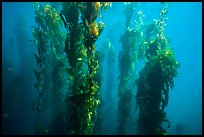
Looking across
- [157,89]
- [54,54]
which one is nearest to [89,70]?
[157,89]

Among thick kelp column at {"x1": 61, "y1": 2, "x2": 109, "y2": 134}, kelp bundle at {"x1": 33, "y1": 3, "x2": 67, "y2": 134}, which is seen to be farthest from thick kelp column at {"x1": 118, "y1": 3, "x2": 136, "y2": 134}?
thick kelp column at {"x1": 61, "y1": 2, "x2": 109, "y2": 134}

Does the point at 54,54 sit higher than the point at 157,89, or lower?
higher

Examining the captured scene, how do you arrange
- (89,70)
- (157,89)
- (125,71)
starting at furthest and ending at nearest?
(125,71) < (157,89) < (89,70)

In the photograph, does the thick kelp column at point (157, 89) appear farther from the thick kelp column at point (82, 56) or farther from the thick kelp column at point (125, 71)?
the thick kelp column at point (125, 71)

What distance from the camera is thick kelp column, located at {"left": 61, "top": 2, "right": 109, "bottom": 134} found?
725cm

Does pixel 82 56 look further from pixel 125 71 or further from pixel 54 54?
pixel 125 71

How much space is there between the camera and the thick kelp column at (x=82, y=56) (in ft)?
23.8

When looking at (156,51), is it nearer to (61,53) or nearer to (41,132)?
(61,53)

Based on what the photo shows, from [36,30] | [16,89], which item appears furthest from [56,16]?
[16,89]

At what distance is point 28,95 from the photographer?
79.4 feet

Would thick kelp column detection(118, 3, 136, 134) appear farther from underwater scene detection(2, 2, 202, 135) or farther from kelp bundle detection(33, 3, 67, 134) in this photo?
kelp bundle detection(33, 3, 67, 134)

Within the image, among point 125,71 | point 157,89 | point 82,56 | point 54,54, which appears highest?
point 54,54

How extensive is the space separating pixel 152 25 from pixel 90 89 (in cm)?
594

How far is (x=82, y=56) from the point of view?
25.4 feet
